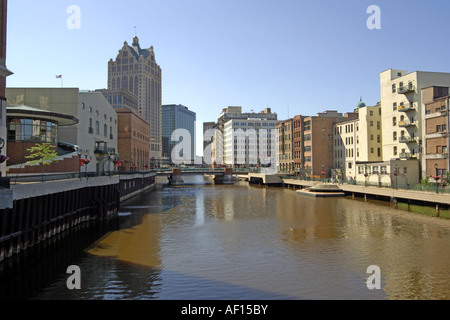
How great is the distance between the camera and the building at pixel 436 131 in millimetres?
58312

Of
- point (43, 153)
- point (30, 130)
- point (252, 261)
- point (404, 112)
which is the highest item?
point (404, 112)

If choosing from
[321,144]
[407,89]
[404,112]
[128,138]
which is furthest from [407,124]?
[128,138]

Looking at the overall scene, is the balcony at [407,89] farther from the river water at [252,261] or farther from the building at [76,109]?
the building at [76,109]

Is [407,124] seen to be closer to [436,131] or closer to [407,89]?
[407,89]

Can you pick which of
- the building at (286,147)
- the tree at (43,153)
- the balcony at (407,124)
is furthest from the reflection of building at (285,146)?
the tree at (43,153)

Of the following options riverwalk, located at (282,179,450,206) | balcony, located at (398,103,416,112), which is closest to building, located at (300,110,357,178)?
riverwalk, located at (282,179,450,206)

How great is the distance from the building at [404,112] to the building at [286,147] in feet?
158

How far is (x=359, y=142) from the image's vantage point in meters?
92.2

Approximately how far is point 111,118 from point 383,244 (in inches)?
2945

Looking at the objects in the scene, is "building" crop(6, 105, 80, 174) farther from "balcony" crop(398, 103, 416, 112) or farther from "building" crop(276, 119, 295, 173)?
"building" crop(276, 119, 295, 173)

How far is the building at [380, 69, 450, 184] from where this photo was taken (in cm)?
7025

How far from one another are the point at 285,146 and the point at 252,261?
11471 cm

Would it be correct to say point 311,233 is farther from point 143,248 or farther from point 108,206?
point 108,206

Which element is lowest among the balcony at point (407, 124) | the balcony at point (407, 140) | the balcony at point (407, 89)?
the balcony at point (407, 140)
